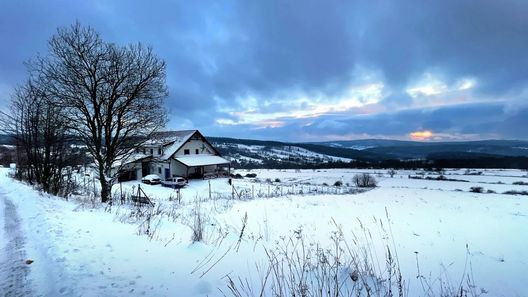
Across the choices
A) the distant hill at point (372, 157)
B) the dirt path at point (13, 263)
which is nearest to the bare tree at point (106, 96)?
the dirt path at point (13, 263)

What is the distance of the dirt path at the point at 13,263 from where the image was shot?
11.8 feet

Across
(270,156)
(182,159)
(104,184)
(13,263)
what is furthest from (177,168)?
(270,156)

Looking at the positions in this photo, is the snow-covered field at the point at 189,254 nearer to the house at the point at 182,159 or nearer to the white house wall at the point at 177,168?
the house at the point at 182,159

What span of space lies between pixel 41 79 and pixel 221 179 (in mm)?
32030

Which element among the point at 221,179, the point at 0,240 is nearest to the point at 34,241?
the point at 0,240

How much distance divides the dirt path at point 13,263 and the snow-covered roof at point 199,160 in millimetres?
34284

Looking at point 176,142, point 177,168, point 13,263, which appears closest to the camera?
point 13,263

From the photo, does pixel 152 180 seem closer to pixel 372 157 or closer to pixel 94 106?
pixel 94 106

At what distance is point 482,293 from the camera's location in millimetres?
5281

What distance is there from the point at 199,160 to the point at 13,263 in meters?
40.0

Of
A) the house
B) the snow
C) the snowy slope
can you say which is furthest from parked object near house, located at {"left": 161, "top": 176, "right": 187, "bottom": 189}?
the snowy slope

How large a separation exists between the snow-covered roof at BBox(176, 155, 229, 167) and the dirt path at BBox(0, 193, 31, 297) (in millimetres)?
34284

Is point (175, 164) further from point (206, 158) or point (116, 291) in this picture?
point (116, 291)

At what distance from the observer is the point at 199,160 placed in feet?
144
